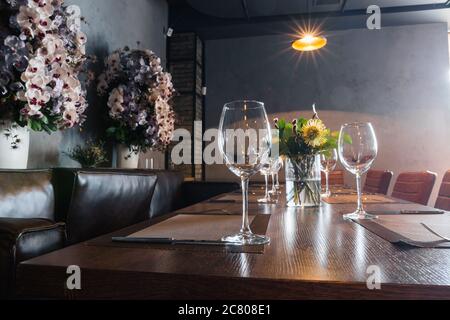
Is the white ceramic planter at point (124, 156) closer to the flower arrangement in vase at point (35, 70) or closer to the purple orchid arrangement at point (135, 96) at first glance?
the purple orchid arrangement at point (135, 96)

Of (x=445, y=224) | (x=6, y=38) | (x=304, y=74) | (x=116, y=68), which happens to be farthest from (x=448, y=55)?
(x=6, y=38)

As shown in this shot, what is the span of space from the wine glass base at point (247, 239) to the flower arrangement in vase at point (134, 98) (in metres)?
1.80

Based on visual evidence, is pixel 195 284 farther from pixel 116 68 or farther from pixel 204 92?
pixel 204 92

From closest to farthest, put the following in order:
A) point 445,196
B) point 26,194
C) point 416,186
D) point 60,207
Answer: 1. point 26,194
2. point 60,207
3. point 445,196
4. point 416,186

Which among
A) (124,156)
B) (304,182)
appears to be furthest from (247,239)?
(124,156)

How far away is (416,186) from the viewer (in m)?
2.10

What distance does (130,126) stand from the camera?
2373 mm

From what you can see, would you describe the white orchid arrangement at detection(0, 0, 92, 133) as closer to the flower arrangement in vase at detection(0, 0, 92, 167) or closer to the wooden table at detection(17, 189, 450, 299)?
the flower arrangement in vase at detection(0, 0, 92, 167)

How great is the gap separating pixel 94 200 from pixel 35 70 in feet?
1.89

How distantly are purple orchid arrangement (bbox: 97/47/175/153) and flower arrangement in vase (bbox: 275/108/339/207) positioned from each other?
4.38 ft

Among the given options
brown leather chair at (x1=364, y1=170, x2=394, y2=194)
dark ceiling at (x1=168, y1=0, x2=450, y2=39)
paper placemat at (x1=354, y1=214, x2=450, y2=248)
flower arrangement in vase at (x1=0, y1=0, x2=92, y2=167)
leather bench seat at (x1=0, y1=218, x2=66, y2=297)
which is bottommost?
leather bench seat at (x1=0, y1=218, x2=66, y2=297)

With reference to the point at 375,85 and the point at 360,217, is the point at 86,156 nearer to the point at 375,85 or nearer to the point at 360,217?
the point at 360,217

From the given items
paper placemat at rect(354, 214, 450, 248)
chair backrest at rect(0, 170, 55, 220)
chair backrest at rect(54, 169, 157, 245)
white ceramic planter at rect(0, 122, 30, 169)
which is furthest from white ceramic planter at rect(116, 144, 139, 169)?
paper placemat at rect(354, 214, 450, 248)

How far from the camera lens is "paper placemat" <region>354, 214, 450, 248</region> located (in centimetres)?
67
